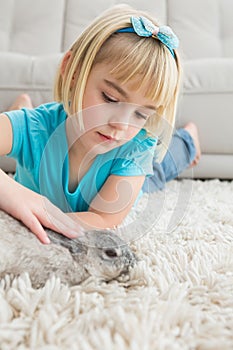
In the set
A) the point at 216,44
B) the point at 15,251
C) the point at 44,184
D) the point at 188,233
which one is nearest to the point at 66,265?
the point at 15,251

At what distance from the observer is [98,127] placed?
2.70 feet

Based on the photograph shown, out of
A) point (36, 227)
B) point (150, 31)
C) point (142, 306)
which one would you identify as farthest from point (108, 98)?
point (142, 306)

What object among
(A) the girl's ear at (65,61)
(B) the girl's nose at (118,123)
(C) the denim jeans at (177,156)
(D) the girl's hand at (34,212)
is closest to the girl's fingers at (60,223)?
(D) the girl's hand at (34,212)

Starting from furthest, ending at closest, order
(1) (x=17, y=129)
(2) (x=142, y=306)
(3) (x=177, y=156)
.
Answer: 1. (3) (x=177, y=156)
2. (1) (x=17, y=129)
3. (2) (x=142, y=306)

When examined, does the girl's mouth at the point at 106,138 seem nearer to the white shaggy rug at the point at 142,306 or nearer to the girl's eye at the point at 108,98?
the girl's eye at the point at 108,98

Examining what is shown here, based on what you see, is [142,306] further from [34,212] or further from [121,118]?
[121,118]

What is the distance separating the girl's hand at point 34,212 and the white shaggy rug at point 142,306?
0.09 ft

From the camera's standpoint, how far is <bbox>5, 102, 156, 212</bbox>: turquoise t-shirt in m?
0.92

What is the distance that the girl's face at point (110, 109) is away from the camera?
30.7 inches

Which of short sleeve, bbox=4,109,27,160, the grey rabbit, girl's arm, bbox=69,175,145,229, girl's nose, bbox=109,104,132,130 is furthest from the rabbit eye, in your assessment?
short sleeve, bbox=4,109,27,160

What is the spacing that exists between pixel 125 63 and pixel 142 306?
484mm

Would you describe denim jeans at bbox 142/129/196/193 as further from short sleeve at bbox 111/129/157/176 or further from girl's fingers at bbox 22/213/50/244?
girl's fingers at bbox 22/213/50/244

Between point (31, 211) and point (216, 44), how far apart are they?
4.86 feet

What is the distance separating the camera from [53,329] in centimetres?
43
